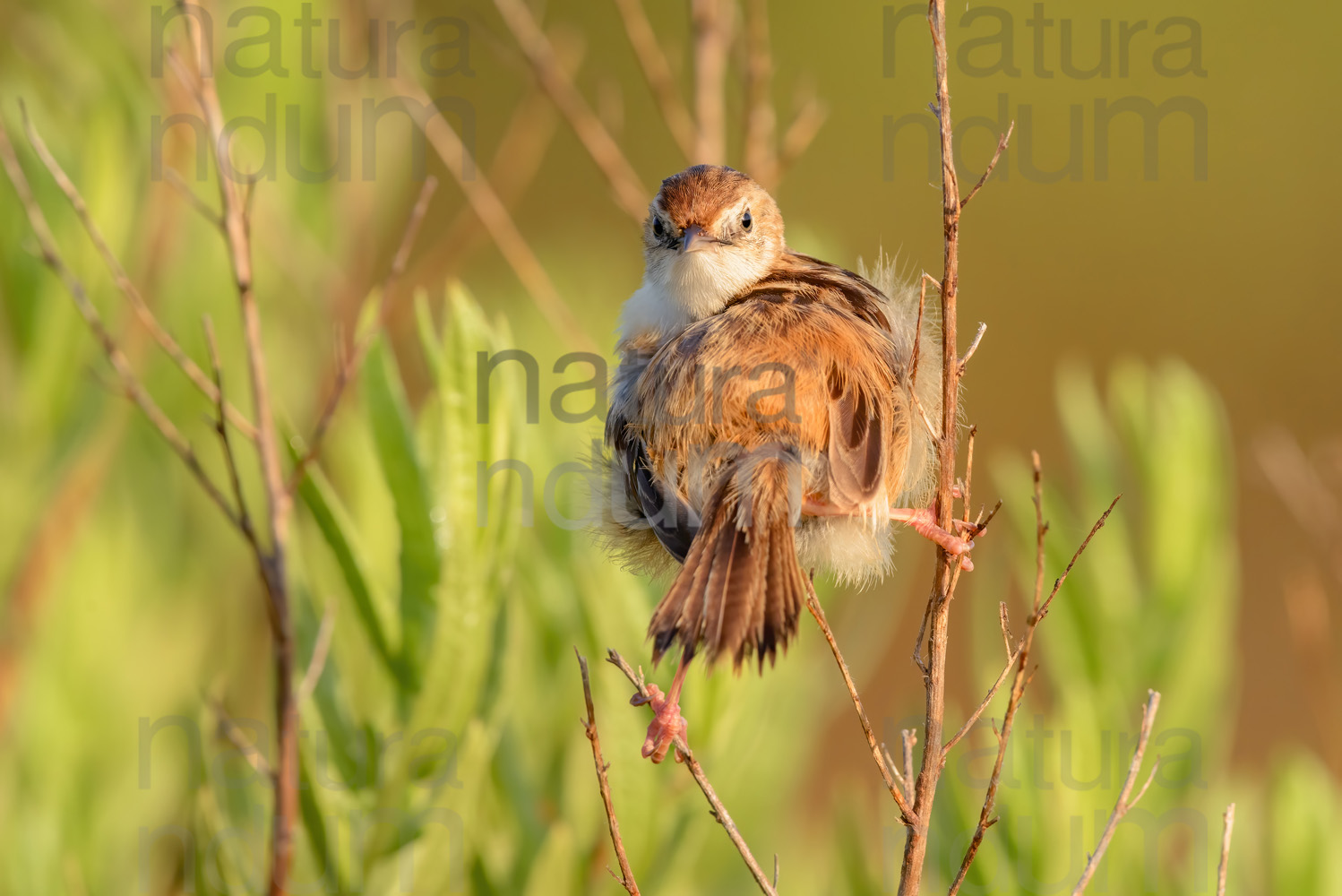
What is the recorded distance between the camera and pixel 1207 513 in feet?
8.28

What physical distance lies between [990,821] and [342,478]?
205cm

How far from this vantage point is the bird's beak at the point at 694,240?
2223 millimetres

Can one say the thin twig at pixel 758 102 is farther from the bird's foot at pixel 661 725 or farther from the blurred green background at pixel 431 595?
the bird's foot at pixel 661 725

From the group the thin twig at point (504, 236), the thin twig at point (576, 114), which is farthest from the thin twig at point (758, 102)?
the thin twig at point (504, 236)

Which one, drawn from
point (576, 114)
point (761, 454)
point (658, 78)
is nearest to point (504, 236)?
point (576, 114)

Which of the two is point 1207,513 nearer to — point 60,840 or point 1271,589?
point 60,840

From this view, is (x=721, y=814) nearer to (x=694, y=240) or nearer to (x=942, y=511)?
(x=942, y=511)

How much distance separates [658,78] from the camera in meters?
2.61

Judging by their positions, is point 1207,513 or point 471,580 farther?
point 1207,513

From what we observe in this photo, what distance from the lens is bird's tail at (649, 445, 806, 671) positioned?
56.1 inches

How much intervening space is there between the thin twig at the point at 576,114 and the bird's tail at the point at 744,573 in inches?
40.4

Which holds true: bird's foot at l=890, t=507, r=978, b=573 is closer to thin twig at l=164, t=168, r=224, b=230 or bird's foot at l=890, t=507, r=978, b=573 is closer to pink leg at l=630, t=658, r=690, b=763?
pink leg at l=630, t=658, r=690, b=763

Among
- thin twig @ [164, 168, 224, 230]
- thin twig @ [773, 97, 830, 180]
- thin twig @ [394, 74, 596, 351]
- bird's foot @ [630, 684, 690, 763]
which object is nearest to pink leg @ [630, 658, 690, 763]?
bird's foot @ [630, 684, 690, 763]

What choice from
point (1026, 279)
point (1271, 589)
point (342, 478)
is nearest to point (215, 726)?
point (342, 478)
